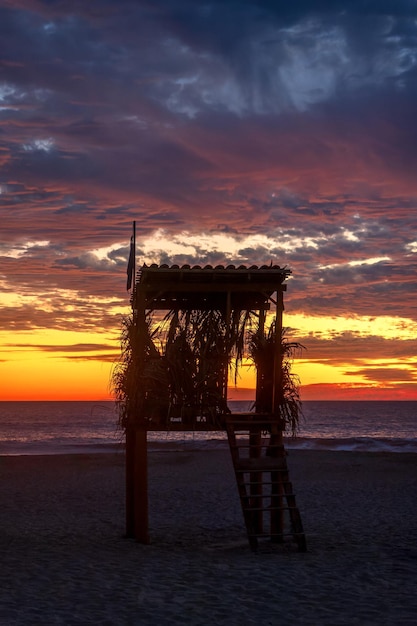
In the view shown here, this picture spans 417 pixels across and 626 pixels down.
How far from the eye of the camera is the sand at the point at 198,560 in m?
10.3

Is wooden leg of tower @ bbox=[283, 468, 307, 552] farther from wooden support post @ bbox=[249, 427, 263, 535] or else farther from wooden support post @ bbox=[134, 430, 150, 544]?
wooden support post @ bbox=[134, 430, 150, 544]

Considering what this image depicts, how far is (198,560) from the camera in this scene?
14.0m

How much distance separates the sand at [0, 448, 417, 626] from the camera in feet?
33.8

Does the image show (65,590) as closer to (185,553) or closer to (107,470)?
(185,553)

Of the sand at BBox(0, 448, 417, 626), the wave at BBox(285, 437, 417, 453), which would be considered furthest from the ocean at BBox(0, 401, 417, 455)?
the sand at BBox(0, 448, 417, 626)

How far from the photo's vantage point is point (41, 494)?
24.8 m

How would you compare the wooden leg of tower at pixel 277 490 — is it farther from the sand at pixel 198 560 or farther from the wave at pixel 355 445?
the wave at pixel 355 445

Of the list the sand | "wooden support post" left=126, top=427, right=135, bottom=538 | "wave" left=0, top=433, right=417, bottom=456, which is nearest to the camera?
the sand

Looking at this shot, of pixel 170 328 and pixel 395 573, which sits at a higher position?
pixel 170 328

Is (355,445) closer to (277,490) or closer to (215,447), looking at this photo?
(215,447)

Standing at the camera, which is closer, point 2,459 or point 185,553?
point 185,553

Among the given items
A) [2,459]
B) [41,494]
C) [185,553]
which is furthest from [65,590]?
[2,459]

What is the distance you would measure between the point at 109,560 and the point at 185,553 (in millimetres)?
1688

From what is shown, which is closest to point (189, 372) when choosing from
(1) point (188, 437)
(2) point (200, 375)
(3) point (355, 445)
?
(2) point (200, 375)
